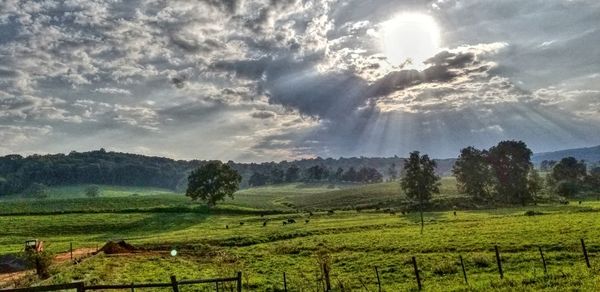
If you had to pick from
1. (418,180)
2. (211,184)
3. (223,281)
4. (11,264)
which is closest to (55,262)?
(11,264)

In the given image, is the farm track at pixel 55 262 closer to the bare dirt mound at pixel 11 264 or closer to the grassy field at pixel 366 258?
the bare dirt mound at pixel 11 264

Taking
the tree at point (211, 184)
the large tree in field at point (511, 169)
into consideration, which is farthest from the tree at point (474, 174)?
the tree at point (211, 184)

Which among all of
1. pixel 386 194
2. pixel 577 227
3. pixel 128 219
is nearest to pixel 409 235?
pixel 577 227

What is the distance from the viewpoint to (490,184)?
148625 millimetres

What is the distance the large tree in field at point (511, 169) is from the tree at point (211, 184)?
84.7 m

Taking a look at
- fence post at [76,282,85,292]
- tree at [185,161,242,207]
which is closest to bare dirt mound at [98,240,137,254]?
fence post at [76,282,85,292]

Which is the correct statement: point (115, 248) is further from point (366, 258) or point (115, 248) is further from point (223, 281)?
point (223, 281)

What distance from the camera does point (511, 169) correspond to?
145750 mm

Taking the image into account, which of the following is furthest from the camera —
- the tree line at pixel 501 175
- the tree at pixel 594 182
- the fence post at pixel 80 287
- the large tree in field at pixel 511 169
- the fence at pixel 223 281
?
the tree at pixel 594 182

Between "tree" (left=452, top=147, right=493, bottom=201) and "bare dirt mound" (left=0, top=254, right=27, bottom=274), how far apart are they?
120560mm

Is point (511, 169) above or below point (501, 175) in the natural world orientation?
above

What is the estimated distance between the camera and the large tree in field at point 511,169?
137188 millimetres

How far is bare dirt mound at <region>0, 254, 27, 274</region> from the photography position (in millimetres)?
52316

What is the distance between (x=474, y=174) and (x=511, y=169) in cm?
1141
